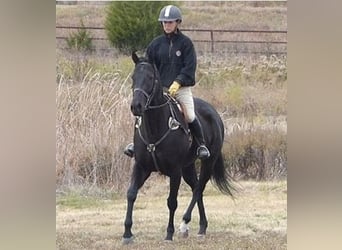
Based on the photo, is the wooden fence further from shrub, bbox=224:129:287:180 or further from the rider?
shrub, bbox=224:129:287:180

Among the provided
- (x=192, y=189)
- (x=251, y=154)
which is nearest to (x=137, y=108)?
(x=192, y=189)

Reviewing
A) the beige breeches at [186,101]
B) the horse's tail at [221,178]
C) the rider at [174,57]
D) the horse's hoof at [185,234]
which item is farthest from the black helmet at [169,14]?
the horse's hoof at [185,234]

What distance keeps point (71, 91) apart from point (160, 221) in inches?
36.2

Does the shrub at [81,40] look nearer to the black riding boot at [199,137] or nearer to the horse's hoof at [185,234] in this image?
the black riding boot at [199,137]

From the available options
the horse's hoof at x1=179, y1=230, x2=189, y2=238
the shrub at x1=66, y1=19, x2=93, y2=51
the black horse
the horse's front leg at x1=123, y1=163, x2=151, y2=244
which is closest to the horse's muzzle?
the black horse

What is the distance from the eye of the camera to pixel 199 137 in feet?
18.8

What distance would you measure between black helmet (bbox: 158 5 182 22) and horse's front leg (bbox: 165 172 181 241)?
0.89m

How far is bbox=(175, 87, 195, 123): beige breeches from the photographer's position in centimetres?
566

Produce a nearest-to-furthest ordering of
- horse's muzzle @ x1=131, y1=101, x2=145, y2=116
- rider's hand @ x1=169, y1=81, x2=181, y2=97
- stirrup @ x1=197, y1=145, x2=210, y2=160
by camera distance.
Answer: horse's muzzle @ x1=131, y1=101, x2=145, y2=116, rider's hand @ x1=169, y1=81, x2=181, y2=97, stirrup @ x1=197, y1=145, x2=210, y2=160

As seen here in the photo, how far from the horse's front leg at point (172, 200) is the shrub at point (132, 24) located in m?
0.78

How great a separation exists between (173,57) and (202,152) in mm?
579
